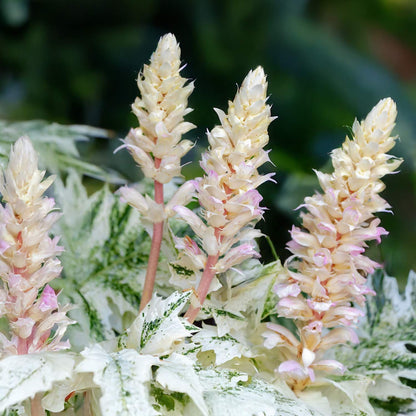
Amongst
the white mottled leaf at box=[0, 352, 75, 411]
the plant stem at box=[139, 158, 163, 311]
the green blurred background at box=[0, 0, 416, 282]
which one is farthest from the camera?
the green blurred background at box=[0, 0, 416, 282]

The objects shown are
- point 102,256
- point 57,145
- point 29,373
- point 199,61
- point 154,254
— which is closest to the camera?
point 29,373

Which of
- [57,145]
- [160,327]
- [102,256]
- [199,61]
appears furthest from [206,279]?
[199,61]

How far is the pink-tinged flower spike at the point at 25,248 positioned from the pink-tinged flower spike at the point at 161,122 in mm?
79

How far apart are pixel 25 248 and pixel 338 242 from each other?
7.1 inches

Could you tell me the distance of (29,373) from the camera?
281mm

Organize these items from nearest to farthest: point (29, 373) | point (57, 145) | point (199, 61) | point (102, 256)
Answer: point (29, 373), point (102, 256), point (57, 145), point (199, 61)

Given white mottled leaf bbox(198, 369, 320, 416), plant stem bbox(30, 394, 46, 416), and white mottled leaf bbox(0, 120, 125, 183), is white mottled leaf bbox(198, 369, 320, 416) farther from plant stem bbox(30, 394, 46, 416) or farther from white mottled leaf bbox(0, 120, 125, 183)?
white mottled leaf bbox(0, 120, 125, 183)

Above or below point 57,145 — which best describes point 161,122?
above

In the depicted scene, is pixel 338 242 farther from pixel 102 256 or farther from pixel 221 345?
pixel 102 256

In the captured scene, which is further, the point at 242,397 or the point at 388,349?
the point at 388,349

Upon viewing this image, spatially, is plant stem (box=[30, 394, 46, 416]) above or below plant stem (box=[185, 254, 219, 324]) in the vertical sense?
below

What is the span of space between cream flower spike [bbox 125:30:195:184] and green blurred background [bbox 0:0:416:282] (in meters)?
0.94

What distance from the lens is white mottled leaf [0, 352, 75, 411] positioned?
27 centimetres

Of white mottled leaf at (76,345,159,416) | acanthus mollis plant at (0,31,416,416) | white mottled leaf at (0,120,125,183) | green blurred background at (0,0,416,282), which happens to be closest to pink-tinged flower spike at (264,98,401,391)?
acanthus mollis plant at (0,31,416,416)
